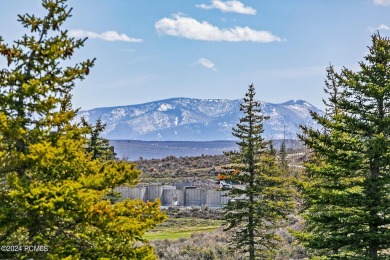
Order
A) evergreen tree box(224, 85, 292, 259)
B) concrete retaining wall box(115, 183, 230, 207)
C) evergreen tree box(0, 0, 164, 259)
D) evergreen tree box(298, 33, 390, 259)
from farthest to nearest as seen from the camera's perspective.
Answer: concrete retaining wall box(115, 183, 230, 207)
evergreen tree box(224, 85, 292, 259)
evergreen tree box(298, 33, 390, 259)
evergreen tree box(0, 0, 164, 259)

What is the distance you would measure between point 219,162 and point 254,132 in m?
90.6

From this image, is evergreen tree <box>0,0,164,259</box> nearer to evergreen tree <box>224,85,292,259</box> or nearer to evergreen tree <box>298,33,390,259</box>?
evergreen tree <box>298,33,390,259</box>

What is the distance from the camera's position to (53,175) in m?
9.34

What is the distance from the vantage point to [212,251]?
1124 inches

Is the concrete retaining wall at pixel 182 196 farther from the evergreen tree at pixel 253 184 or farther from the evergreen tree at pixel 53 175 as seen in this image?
the evergreen tree at pixel 53 175

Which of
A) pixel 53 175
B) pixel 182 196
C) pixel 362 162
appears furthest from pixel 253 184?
pixel 182 196

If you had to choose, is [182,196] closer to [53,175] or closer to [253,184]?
[253,184]

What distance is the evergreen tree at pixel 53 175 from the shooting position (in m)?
8.59

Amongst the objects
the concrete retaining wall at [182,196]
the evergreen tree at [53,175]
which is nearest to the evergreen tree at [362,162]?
the evergreen tree at [53,175]

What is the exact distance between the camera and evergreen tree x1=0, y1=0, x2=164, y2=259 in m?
8.59

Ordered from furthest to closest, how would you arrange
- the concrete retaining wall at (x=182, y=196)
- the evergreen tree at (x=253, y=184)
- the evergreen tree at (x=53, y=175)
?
the concrete retaining wall at (x=182, y=196) < the evergreen tree at (x=253, y=184) < the evergreen tree at (x=53, y=175)

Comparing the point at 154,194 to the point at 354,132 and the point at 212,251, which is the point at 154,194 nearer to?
the point at 212,251

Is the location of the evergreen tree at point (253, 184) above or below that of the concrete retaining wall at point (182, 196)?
above

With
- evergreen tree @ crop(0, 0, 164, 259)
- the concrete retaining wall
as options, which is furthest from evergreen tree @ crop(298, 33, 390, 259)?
the concrete retaining wall
